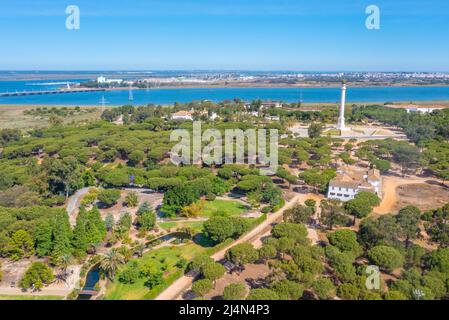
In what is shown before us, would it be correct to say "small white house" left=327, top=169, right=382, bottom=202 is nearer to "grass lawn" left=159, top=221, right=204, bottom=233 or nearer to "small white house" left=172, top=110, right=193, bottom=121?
"grass lawn" left=159, top=221, right=204, bottom=233

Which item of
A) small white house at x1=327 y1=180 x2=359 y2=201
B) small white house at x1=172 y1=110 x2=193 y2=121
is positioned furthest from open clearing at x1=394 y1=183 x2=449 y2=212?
small white house at x1=172 y1=110 x2=193 y2=121

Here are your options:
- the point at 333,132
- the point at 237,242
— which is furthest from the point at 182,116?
the point at 237,242

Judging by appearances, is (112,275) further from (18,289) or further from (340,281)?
(340,281)

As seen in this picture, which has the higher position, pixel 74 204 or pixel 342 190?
pixel 342 190

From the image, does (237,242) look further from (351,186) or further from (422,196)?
(422,196)

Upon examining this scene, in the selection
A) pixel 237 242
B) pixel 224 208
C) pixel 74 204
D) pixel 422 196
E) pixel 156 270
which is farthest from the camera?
pixel 422 196
